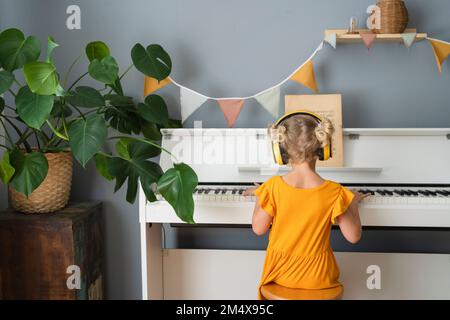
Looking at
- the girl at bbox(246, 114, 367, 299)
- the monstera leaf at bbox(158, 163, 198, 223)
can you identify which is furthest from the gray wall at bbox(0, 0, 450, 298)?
the girl at bbox(246, 114, 367, 299)

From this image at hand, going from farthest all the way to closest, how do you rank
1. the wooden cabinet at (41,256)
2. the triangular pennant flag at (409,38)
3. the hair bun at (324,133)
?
1. the triangular pennant flag at (409,38)
2. the wooden cabinet at (41,256)
3. the hair bun at (324,133)

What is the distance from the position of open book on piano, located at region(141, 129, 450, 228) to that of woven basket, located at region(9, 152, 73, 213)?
1.59 feet

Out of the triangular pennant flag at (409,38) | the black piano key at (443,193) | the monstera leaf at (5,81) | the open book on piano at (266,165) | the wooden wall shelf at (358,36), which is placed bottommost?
the black piano key at (443,193)

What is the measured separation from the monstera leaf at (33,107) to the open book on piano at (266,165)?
0.55 meters

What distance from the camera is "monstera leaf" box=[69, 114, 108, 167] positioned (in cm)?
174

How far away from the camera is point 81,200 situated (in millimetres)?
2520

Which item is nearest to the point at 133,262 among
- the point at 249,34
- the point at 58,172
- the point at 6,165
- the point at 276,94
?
the point at 58,172

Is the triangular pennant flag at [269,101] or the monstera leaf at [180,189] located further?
the triangular pennant flag at [269,101]

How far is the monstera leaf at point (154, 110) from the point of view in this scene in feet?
6.99

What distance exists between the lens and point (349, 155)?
84.4 inches

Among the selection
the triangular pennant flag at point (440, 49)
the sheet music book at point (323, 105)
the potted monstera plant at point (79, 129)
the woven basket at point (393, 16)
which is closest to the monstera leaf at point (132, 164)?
the potted monstera plant at point (79, 129)

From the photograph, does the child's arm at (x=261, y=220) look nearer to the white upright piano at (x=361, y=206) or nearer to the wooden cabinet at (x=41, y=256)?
the white upright piano at (x=361, y=206)
